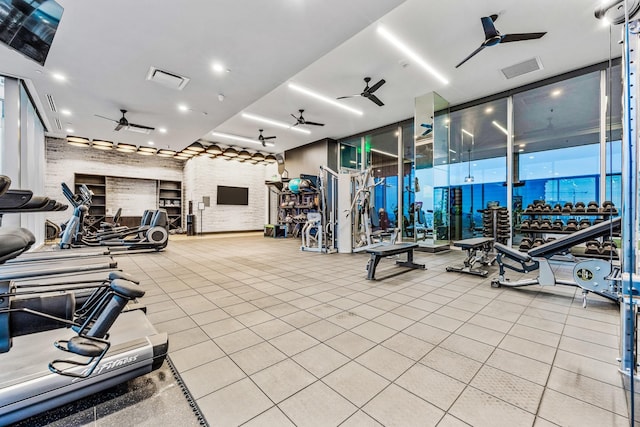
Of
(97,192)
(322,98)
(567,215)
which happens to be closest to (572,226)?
(567,215)

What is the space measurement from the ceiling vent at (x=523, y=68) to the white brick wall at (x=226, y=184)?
10.4m

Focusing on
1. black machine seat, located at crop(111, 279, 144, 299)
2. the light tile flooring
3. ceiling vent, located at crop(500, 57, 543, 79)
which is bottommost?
the light tile flooring

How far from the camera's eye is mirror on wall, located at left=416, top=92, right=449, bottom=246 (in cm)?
662

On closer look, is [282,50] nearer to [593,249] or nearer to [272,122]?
[272,122]

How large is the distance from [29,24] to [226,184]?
28.9 feet

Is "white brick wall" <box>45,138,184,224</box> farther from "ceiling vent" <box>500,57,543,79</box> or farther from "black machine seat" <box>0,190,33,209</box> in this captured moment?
"ceiling vent" <box>500,57,543,79</box>

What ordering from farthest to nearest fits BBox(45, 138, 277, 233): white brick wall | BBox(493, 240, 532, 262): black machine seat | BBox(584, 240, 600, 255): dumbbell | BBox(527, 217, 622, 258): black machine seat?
BBox(45, 138, 277, 233): white brick wall
BBox(584, 240, 600, 255): dumbbell
BBox(493, 240, 532, 262): black machine seat
BBox(527, 217, 622, 258): black machine seat

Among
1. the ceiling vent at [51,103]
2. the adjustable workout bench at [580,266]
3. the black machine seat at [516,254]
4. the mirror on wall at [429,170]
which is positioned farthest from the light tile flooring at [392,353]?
the ceiling vent at [51,103]

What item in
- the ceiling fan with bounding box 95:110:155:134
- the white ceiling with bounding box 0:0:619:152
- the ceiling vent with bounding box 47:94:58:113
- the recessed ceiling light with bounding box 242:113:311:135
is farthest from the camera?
the recessed ceiling light with bounding box 242:113:311:135

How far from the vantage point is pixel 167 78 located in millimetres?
5109

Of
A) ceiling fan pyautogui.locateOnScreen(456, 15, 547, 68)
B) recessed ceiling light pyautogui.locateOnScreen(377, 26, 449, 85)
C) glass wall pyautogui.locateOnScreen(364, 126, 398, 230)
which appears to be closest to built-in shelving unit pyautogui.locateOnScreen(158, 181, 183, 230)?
glass wall pyautogui.locateOnScreen(364, 126, 398, 230)

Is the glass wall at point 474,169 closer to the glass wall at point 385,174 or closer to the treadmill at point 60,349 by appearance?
the glass wall at point 385,174

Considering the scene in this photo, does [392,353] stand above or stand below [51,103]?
below

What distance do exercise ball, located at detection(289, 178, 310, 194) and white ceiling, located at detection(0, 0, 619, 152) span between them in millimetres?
2999
